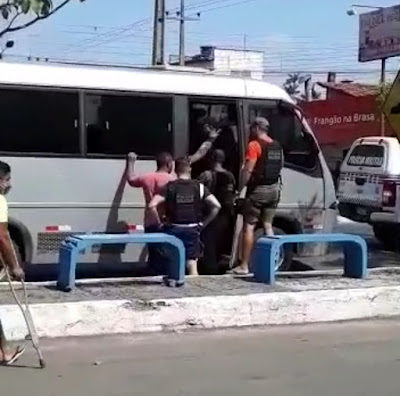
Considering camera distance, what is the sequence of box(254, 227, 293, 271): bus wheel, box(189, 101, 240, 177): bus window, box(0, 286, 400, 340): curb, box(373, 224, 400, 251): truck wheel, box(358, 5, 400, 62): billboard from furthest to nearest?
→ box(358, 5, 400, 62): billboard → box(373, 224, 400, 251): truck wheel → box(254, 227, 293, 271): bus wheel → box(189, 101, 240, 177): bus window → box(0, 286, 400, 340): curb

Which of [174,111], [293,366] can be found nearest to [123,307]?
[293,366]

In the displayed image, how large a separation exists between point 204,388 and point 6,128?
529 centimetres

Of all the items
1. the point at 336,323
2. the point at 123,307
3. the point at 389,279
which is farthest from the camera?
Result: the point at 389,279

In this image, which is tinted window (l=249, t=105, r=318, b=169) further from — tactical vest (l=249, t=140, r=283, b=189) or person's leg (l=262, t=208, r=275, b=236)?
person's leg (l=262, t=208, r=275, b=236)

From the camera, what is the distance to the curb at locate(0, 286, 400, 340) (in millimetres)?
8531

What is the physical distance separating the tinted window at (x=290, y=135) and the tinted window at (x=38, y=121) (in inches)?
99.4

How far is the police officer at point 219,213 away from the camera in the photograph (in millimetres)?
12023

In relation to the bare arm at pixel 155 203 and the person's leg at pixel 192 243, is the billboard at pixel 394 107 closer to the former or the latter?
the person's leg at pixel 192 243

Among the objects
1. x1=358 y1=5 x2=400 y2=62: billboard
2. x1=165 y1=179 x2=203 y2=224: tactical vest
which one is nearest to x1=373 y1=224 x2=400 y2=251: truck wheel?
x1=165 y1=179 x2=203 y2=224: tactical vest

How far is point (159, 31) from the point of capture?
33.1m

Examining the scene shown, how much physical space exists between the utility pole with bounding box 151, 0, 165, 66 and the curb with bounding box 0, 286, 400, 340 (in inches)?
854

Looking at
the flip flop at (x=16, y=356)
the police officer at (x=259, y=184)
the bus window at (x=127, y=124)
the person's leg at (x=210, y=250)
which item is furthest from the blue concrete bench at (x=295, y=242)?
the flip flop at (x=16, y=356)

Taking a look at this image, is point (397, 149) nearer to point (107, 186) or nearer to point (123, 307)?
point (107, 186)

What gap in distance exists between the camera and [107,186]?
11.7 meters
